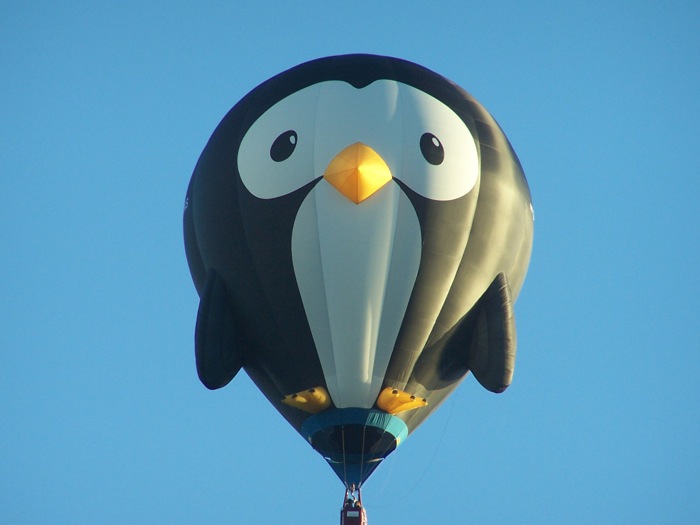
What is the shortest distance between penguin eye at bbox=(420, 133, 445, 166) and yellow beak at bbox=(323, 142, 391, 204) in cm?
53

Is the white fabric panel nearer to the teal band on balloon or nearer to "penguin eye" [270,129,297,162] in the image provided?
the teal band on balloon

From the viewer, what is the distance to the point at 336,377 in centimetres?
2050

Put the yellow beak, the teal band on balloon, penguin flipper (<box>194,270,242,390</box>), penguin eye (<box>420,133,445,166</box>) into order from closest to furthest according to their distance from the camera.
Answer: the yellow beak → the teal band on balloon → penguin flipper (<box>194,270,242,390</box>) → penguin eye (<box>420,133,445,166</box>)

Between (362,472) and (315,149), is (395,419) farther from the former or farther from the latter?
(315,149)

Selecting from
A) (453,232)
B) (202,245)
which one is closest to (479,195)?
(453,232)

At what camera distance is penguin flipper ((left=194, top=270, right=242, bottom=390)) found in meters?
20.7

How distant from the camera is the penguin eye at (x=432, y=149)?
20797mm

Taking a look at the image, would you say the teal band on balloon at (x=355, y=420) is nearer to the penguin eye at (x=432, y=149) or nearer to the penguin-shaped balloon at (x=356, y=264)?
the penguin-shaped balloon at (x=356, y=264)

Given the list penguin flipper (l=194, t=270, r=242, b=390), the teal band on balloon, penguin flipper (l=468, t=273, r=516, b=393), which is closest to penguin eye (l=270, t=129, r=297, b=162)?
penguin flipper (l=194, t=270, r=242, b=390)

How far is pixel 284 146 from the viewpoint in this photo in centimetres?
2081

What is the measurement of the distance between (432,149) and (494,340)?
2.25m

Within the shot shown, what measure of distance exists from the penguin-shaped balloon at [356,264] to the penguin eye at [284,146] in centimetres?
2

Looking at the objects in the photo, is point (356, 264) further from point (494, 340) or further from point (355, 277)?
point (494, 340)

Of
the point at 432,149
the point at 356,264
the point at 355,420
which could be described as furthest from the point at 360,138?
the point at 355,420
